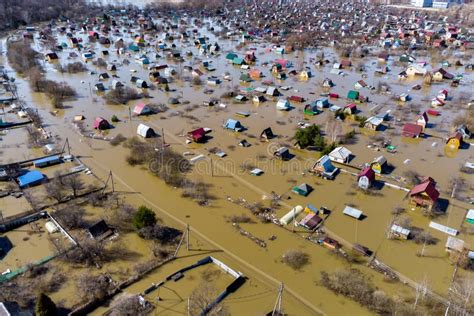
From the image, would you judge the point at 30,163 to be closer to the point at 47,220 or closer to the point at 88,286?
the point at 47,220

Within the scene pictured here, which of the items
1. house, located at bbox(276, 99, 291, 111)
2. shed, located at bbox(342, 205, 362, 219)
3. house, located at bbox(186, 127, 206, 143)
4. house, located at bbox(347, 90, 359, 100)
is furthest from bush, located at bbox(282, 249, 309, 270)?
house, located at bbox(347, 90, 359, 100)

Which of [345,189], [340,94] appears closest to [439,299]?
[345,189]

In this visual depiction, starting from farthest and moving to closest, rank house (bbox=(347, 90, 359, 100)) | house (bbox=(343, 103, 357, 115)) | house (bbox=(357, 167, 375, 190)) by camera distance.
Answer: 1. house (bbox=(347, 90, 359, 100))
2. house (bbox=(343, 103, 357, 115))
3. house (bbox=(357, 167, 375, 190))

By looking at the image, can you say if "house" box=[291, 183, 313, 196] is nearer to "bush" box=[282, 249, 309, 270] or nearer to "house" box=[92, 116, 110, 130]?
"bush" box=[282, 249, 309, 270]

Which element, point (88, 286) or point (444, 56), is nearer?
point (88, 286)

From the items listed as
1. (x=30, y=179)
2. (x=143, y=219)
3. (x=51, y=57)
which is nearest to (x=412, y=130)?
(x=143, y=219)

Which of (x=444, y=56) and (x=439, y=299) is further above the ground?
(x=444, y=56)

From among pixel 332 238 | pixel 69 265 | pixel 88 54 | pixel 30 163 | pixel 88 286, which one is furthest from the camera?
pixel 88 54
